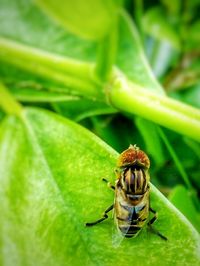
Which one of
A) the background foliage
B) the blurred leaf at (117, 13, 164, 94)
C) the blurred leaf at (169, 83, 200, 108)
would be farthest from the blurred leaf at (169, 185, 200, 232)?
the blurred leaf at (169, 83, 200, 108)

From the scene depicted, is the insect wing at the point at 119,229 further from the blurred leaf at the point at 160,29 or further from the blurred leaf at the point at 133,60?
the blurred leaf at the point at 160,29

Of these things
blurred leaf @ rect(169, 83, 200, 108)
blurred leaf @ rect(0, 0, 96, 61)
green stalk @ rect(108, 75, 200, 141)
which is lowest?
green stalk @ rect(108, 75, 200, 141)

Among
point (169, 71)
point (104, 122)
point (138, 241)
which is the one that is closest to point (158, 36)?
point (169, 71)

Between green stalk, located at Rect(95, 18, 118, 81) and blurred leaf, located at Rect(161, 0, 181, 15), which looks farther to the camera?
blurred leaf, located at Rect(161, 0, 181, 15)

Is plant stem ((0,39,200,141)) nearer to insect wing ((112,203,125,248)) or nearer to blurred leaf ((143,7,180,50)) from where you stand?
insect wing ((112,203,125,248))

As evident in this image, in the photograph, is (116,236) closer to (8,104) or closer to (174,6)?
(8,104)

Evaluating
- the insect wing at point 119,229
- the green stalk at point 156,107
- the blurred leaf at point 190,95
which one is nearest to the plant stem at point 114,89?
the green stalk at point 156,107
